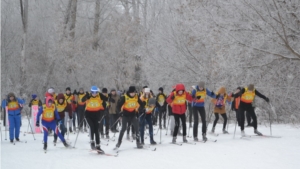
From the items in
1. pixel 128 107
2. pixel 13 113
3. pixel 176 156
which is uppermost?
pixel 128 107

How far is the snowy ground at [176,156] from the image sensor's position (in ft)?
27.5

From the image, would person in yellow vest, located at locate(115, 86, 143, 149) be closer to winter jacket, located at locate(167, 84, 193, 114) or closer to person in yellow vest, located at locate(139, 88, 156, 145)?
person in yellow vest, located at locate(139, 88, 156, 145)

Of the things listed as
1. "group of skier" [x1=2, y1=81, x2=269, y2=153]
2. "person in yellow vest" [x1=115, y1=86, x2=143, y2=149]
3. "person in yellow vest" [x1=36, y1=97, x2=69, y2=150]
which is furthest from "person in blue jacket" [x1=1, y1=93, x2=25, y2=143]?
"person in yellow vest" [x1=115, y1=86, x2=143, y2=149]

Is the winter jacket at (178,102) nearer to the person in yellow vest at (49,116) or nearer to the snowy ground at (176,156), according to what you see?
the snowy ground at (176,156)

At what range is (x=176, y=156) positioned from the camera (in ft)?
31.0

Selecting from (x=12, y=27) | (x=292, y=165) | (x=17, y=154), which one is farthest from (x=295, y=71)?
(x=12, y=27)

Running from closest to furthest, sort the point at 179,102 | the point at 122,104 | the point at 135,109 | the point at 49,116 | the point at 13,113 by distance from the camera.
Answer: the point at 122,104, the point at 135,109, the point at 49,116, the point at 179,102, the point at 13,113

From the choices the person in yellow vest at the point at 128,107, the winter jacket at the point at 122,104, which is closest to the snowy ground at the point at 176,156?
the person in yellow vest at the point at 128,107

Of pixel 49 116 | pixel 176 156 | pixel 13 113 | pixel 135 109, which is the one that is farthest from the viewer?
pixel 13 113

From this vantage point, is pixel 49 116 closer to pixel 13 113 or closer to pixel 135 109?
pixel 13 113

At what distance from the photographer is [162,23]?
28453 millimetres

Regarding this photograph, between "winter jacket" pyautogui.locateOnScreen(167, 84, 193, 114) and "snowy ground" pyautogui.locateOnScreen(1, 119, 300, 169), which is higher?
"winter jacket" pyautogui.locateOnScreen(167, 84, 193, 114)

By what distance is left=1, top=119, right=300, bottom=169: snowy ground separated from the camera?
839 centimetres

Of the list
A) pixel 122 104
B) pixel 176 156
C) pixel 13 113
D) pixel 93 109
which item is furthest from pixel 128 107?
pixel 13 113
